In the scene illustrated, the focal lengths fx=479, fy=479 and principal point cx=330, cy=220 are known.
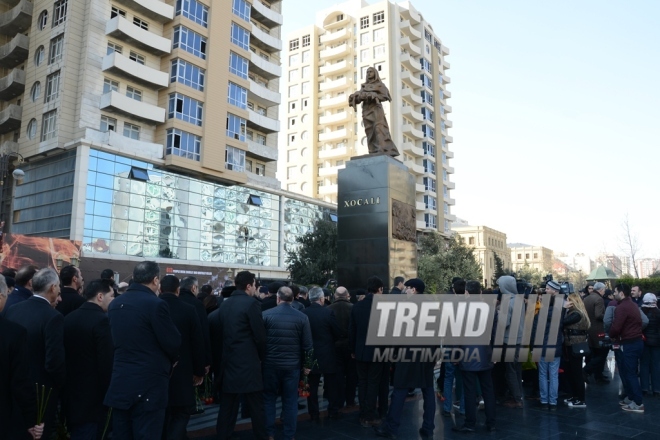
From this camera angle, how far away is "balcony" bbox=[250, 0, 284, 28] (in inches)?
1690

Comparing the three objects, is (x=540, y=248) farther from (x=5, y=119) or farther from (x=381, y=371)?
(x=381, y=371)

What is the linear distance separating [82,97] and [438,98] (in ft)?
169

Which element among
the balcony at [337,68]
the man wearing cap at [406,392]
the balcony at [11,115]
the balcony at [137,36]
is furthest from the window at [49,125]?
the balcony at [337,68]

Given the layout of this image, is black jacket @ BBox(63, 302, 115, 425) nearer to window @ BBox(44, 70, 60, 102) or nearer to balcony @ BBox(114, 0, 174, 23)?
window @ BBox(44, 70, 60, 102)

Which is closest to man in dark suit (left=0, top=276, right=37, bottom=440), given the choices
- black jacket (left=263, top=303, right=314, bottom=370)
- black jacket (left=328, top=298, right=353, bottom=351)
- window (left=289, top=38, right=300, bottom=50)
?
black jacket (left=263, top=303, right=314, bottom=370)

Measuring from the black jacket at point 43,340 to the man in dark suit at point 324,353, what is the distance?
12.5 ft

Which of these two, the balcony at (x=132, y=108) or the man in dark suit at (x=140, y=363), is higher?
the balcony at (x=132, y=108)

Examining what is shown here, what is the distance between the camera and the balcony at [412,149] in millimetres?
60625

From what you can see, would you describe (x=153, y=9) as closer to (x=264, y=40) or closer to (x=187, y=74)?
(x=187, y=74)

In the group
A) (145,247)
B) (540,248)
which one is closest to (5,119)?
(145,247)

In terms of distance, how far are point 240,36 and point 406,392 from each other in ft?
127

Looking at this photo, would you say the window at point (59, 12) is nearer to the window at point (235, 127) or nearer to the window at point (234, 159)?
the window at point (235, 127)

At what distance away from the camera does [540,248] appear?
121m

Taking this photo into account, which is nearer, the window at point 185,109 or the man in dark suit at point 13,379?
the man in dark suit at point 13,379
